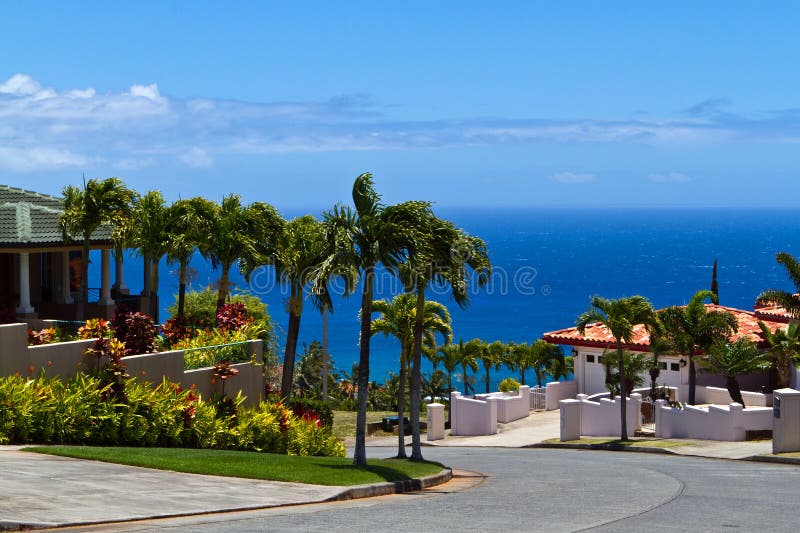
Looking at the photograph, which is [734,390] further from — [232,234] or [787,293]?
[232,234]

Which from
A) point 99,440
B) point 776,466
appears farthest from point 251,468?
point 776,466

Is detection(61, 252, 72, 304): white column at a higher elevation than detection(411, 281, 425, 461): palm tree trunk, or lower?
higher

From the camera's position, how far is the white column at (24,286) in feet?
104

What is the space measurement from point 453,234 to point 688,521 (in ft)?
→ 34.5

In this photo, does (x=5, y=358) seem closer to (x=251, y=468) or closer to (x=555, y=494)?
(x=251, y=468)

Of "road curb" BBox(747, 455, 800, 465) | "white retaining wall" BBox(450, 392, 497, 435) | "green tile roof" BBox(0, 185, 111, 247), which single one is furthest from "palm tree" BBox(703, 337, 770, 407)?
"green tile roof" BBox(0, 185, 111, 247)

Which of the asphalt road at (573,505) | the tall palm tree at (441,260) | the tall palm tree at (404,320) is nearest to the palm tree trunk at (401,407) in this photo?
the tall palm tree at (404,320)

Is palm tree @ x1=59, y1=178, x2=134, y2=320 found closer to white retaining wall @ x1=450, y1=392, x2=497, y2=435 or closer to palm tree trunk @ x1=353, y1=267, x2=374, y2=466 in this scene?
palm tree trunk @ x1=353, y1=267, x2=374, y2=466

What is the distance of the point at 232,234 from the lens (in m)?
36.1

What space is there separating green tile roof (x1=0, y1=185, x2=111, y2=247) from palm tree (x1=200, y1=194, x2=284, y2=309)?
331cm

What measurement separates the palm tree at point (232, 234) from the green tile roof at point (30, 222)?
10.8 ft

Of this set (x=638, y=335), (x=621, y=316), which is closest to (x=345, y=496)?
(x=621, y=316)

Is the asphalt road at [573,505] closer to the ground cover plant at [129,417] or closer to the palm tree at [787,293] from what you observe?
the ground cover plant at [129,417]

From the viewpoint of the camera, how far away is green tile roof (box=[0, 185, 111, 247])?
1254 inches
